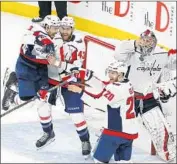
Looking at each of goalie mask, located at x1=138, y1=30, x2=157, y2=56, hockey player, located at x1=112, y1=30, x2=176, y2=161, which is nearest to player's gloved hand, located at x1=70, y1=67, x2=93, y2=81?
hockey player, located at x1=112, y1=30, x2=176, y2=161

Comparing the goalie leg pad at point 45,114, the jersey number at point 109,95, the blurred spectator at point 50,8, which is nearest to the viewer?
the jersey number at point 109,95

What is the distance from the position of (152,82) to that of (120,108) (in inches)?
17.3

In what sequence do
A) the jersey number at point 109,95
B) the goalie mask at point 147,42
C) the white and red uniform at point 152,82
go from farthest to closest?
the white and red uniform at point 152,82, the goalie mask at point 147,42, the jersey number at point 109,95

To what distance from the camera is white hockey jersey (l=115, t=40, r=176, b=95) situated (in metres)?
3.85

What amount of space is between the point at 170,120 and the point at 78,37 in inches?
34.9

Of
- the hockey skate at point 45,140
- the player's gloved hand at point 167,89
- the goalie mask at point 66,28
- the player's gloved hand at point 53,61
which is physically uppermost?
the goalie mask at point 66,28

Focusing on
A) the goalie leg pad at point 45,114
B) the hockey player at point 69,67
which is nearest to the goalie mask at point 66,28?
the hockey player at point 69,67

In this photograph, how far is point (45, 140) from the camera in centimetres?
404

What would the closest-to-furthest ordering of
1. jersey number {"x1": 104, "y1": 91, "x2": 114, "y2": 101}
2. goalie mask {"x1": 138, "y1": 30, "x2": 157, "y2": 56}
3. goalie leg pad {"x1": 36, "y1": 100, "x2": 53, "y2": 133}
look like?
jersey number {"x1": 104, "y1": 91, "x2": 114, "y2": 101}
goalie mask {"x1": 138, "y1": 30, "x2": 157, "y2": 56}
goalie leg pad {"x1": 36, "y1": 100, "x2": 53, "y2": 133}

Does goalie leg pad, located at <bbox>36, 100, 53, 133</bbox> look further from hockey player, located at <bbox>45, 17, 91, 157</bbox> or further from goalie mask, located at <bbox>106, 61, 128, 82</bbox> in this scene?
goalie mask, located at <bbox>106, 61, 128, 82</bbox>

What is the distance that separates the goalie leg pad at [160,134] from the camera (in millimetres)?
3902

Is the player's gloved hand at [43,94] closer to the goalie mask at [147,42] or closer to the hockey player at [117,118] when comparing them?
the hockey player at [117,118]

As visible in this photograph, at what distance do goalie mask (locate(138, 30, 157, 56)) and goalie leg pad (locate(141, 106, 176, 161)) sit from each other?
347 millimetres

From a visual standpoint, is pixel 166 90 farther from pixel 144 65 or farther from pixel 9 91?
pixel 9 91
